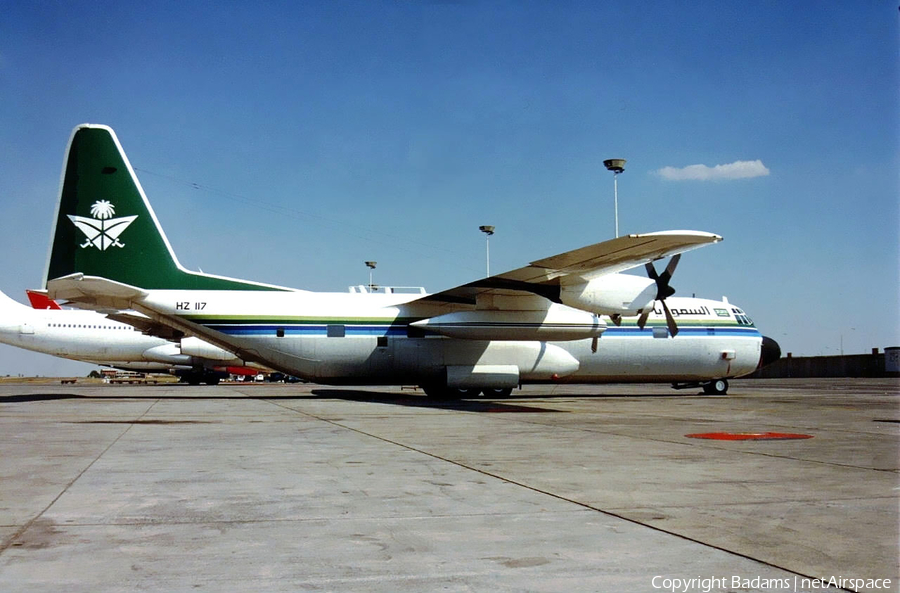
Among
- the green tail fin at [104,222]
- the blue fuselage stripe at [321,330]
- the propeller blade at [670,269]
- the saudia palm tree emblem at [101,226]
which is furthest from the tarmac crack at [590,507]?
the saudia palm tree emblem at [101,226]

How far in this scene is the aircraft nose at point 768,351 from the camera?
29877 mm

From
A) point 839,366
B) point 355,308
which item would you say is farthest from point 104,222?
point 839,366

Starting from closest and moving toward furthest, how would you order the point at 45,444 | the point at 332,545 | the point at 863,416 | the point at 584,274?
1. the point at 332,545
2. the point at 45,444
3. the point at 863,416
4. the point at 584,274

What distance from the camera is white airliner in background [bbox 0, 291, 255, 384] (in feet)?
135

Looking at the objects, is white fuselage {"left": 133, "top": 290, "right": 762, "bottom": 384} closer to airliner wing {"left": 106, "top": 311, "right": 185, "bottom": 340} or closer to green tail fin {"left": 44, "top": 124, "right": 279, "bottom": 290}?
green tail fin {"left": 44, "top": 124, "right": 279, "bottom": 290}

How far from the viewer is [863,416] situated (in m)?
17.3

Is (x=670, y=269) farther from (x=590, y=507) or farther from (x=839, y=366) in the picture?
(x=839, y=366)

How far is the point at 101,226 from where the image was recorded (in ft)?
74.0

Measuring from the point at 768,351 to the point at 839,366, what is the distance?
49.5 m

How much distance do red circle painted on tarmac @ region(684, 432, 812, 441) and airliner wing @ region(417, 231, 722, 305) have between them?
5288 millimetres

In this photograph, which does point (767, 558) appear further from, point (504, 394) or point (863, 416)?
point (504, 394)

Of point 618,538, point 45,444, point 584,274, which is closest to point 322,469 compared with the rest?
point 618,538

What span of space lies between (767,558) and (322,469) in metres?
5.35

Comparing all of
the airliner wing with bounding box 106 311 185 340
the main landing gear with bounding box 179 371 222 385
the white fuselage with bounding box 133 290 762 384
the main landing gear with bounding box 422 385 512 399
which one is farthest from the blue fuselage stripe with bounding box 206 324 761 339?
the main landing gear with bounding box 179 371 222 385
